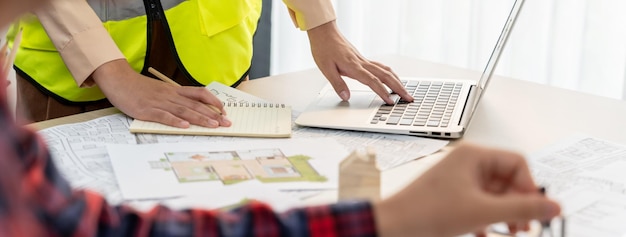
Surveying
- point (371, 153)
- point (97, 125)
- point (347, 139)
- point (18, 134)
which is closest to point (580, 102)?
point (347, 139)

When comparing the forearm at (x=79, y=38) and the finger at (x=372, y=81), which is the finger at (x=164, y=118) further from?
the finger at (x=372, y=81)

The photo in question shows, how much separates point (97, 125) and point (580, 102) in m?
0.82

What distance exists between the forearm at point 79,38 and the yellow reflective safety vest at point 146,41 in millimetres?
39

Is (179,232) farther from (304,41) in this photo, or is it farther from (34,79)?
(304,41)

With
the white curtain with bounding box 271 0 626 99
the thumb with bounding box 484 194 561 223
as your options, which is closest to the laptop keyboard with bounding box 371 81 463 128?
the thumb with bounding box 484 194 561 223

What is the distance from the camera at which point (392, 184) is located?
1.11m

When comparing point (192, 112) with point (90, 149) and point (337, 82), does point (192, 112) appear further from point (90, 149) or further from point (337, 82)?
point (337, 82)

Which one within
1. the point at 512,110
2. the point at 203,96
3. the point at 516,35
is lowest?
the point at 516,35

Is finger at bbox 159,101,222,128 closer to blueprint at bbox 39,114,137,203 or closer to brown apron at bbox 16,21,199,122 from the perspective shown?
blueprint at bbox 39,114,137,203

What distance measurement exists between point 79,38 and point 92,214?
0.82 metres

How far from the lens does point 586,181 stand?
111 centimetres

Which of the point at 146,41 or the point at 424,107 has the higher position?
the point at 146,41

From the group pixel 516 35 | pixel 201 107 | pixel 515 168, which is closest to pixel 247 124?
pixel 201 107

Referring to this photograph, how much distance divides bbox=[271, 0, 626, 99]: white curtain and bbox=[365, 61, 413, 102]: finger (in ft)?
2.36
